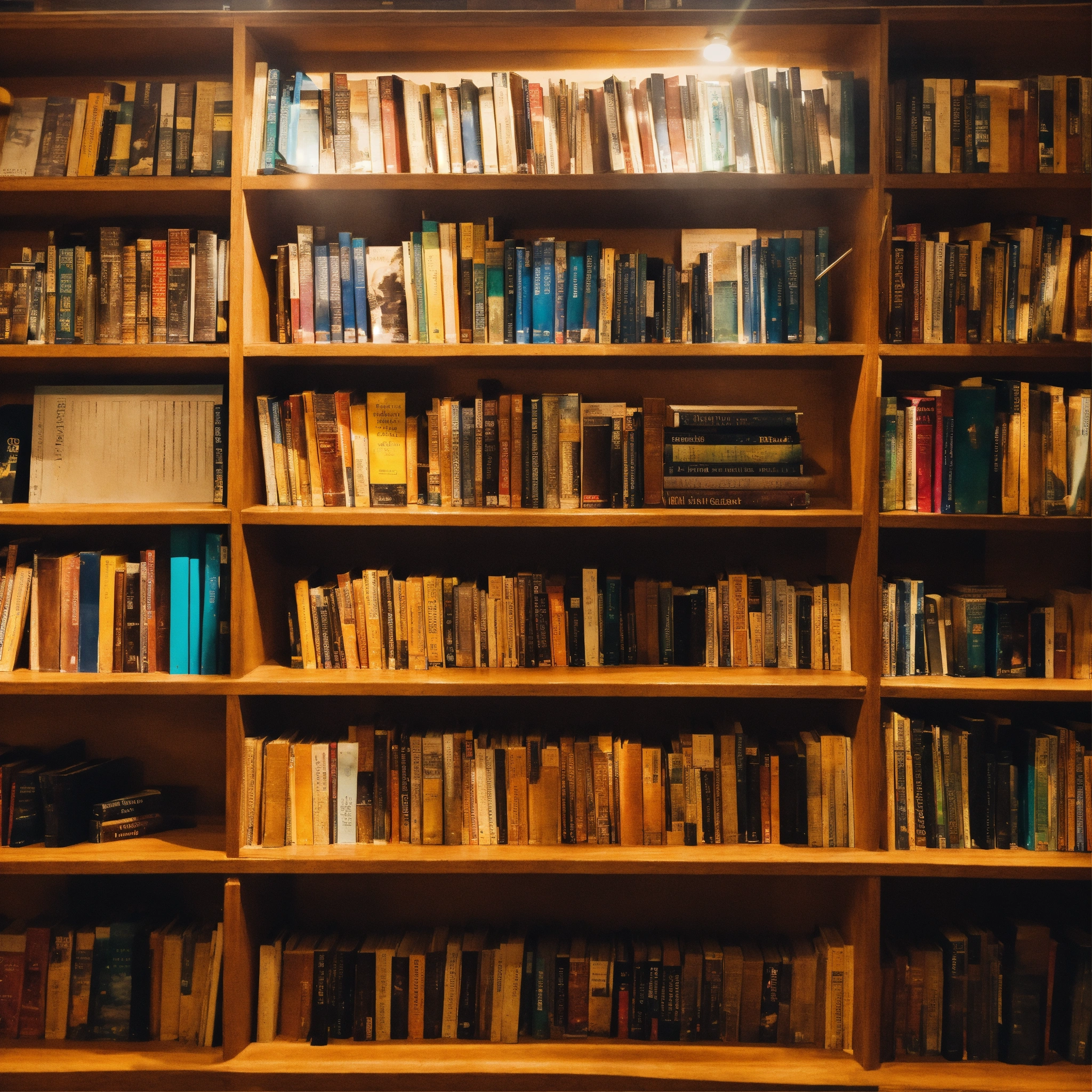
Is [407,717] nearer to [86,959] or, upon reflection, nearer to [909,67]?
[86,959]

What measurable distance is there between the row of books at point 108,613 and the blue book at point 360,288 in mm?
548

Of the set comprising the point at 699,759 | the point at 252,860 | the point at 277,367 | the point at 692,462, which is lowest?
the point at 252,860

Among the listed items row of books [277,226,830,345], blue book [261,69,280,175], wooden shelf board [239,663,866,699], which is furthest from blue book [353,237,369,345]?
wooden shelf board [239,663,866,699]

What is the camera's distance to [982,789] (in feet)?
6.33

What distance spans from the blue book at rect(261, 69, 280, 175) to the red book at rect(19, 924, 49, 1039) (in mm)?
1759

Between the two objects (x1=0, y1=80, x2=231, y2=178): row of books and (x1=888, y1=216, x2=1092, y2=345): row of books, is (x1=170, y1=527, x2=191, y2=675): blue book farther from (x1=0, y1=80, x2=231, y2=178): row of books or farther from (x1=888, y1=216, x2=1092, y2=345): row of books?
(x1=888, y1=216, x2=1092, y2=345): row of books

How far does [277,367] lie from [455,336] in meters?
0.46

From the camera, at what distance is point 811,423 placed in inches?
84.3

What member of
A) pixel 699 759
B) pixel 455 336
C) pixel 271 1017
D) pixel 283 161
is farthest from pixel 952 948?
pixel 283 161

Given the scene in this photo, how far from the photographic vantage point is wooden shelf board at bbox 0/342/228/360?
1.88 meters

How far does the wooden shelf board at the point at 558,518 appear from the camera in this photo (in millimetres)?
1878

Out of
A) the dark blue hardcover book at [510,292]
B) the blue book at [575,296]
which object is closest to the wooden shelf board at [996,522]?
the blue book at [575,296]

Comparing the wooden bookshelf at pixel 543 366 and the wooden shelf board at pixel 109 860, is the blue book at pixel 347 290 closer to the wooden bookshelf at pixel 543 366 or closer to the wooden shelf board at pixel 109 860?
the wooden bookshelf at pixel 543 366

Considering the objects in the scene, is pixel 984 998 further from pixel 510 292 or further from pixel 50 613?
pixel 50 613
